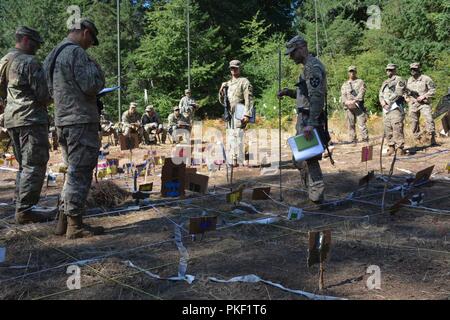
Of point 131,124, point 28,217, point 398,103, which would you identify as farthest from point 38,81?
point 131,124

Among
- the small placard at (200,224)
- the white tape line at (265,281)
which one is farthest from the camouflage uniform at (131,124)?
the white tape line at (265,281)

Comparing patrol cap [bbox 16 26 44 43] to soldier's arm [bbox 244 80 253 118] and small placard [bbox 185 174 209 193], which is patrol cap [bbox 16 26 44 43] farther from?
soldier's arm [bbox 244 80 253 118]

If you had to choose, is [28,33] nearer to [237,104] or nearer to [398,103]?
[237,104]

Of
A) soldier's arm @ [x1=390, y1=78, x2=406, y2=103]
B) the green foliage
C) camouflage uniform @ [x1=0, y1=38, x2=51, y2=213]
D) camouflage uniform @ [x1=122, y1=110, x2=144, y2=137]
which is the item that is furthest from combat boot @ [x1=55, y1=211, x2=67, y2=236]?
the green foliage

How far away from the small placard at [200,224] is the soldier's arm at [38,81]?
2062 millimetres

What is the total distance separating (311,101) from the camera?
17.4 ft

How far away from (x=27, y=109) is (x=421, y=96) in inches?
329

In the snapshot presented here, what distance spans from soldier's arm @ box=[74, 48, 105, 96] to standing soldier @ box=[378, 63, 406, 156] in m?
6.27

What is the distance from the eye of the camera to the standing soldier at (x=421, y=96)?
1057 cm

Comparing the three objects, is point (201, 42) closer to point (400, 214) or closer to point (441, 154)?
point (441, 154)

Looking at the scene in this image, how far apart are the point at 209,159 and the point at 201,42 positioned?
18906 millimetres

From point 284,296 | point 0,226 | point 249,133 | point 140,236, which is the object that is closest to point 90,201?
point 0,226

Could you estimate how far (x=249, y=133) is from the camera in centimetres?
1723

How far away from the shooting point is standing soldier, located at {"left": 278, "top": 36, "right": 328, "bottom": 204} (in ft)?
17.4
